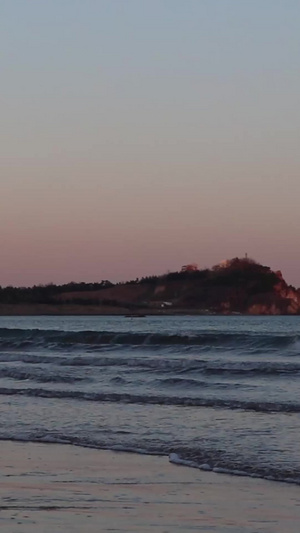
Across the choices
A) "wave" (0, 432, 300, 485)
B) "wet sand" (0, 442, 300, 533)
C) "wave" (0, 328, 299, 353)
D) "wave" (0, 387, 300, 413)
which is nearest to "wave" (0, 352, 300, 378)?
"wave" (0, 387, 300, 413)

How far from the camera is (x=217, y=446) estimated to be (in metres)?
12.1

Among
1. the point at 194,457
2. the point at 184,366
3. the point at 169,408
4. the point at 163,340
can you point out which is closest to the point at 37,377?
the point at 184,366

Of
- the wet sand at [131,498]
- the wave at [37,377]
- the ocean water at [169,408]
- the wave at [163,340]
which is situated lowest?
the wet sand at [131,498]

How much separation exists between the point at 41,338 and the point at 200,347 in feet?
47.8

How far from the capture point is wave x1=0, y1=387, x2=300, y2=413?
16.3m

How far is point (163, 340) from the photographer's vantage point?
1703 inches

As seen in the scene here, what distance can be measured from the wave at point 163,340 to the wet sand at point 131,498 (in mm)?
24805

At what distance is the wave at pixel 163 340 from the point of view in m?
38.6

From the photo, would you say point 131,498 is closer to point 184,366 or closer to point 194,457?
point 194,457

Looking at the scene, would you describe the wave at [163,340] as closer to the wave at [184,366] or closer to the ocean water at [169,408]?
the ocean water at [169,408]

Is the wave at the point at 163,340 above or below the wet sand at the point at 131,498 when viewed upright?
above

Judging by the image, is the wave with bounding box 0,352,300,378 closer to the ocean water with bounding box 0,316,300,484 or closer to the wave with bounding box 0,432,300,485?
the ocean water with bounding box 0,316,300,484

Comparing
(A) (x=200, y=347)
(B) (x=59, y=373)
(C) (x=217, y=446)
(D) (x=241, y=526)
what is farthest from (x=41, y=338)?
(D) (x=241, y=526)

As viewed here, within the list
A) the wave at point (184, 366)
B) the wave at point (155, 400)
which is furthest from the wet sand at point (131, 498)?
the wave at point (184, 366)
